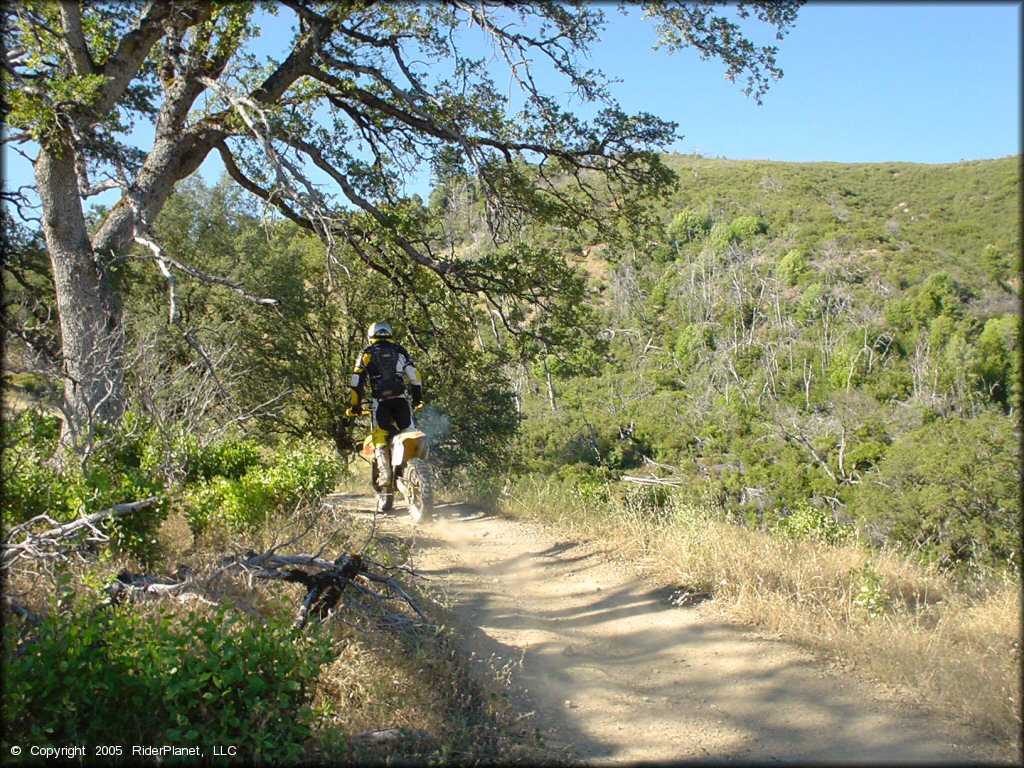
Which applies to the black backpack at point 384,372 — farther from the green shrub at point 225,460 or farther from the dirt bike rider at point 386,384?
the green shrub at point 225,460

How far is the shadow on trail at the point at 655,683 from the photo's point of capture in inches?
163

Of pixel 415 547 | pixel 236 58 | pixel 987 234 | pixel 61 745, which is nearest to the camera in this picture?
pixel 61 745

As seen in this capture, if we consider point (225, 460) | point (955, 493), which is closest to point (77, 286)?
point (225, 460)

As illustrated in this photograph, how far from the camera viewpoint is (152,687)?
3.42 meters

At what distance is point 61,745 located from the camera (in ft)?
10.5

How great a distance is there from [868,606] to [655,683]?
5.62 ft

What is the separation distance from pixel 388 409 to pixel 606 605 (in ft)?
12.8

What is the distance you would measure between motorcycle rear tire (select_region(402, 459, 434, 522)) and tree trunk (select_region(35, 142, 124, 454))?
3.09m

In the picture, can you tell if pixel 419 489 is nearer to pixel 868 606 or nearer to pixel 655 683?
pixel 655 683

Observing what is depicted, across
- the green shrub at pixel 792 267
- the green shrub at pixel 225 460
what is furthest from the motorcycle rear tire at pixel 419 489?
the green shrub at pixel 792 267

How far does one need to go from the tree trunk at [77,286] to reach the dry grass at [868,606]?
5517mm

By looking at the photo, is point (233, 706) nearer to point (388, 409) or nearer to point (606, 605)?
point (606, 605)

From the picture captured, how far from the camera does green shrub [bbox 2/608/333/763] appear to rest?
128 inches

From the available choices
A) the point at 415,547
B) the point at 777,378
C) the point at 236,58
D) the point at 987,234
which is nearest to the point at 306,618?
the point at 415,547
